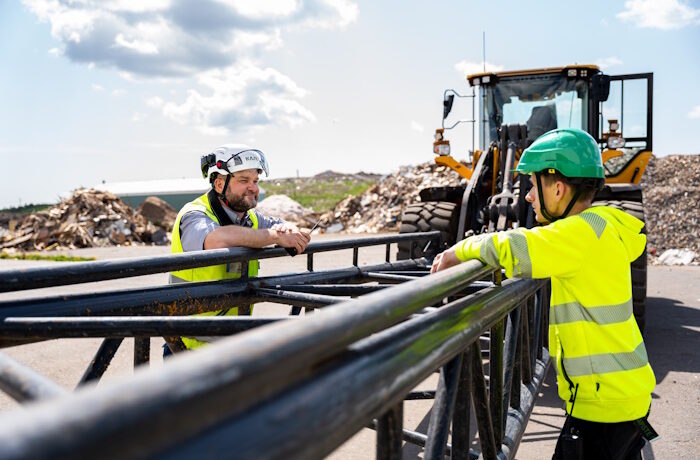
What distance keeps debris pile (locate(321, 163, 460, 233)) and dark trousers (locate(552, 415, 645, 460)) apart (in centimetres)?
1995

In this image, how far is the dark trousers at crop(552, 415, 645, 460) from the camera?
2.69 meters

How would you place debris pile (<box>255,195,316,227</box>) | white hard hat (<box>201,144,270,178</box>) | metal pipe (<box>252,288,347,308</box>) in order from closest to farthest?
metal pipe (<box>252,288,347,308</box>) → white hard hat (<box>201,144,270,178</box>) → debris pile (<box>255,195,316,227</box>)

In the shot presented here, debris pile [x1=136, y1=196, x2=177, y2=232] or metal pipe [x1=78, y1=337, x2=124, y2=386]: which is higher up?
metal pipe [x1=78, y1=337, x2=124, y2=386]

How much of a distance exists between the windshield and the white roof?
28281 millimetres

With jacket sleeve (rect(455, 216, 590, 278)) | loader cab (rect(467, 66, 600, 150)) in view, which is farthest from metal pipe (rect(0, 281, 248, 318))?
loader cab (rect(467, 66, 600, 150))

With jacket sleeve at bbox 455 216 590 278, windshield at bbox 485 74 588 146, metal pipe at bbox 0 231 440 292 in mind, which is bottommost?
metal pipe at bbox 0 231 440 292

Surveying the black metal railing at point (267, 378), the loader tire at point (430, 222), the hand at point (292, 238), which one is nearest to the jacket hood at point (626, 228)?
the black metal railing at point (267, 378)

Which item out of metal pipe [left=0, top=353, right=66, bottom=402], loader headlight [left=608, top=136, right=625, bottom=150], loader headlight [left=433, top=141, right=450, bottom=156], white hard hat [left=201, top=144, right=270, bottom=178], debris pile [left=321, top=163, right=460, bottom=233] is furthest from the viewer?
debris pile [left=321, top=163, right=460, bottom=233]

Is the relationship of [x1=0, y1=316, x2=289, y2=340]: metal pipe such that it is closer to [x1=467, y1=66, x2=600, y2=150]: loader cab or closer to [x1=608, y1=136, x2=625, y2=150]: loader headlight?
[x1=467, y1=66, x2=600, y2=150]: loader cab

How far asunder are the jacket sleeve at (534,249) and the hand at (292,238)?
4.54ft

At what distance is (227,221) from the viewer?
159 inches

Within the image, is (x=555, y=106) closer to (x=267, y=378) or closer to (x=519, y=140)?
(x=519, y=140)

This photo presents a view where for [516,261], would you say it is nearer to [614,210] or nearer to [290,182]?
[614,210]

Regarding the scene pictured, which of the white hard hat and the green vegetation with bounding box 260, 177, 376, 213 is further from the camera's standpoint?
the green vegetation with bounding box 260, 177, 376, 213
